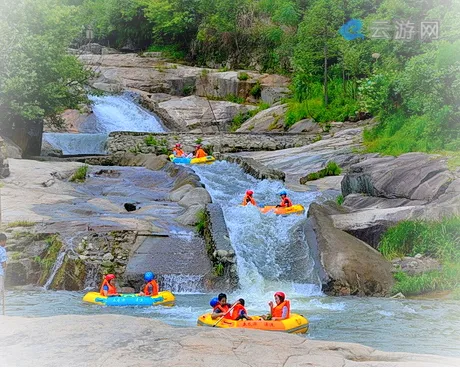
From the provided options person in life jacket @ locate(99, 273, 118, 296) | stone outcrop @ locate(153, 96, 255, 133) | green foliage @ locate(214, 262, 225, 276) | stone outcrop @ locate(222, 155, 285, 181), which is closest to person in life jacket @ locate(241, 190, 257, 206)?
stone outcrop @ locate(222, 155, 285, 181)

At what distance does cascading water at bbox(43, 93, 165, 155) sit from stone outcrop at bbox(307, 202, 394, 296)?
1731 centimetres

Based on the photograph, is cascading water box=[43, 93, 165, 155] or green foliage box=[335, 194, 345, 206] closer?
green foliage box=[335, 194, 345, 206]

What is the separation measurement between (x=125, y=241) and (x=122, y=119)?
20.6 meters

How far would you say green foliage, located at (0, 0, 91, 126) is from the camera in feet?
70.8

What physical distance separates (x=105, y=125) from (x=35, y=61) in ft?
33.2

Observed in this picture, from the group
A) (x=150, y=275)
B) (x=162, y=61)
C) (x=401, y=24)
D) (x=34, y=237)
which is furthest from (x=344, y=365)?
(x=162, y=61)

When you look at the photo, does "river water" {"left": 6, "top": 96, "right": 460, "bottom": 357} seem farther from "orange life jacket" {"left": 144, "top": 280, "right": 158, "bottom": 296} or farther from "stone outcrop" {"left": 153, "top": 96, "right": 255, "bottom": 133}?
"stone outcrop" {"left": 153, "top": 96, "right": 255, "bottom": 133}

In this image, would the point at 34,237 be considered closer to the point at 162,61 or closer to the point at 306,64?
the point at 306,64

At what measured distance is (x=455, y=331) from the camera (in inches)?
357

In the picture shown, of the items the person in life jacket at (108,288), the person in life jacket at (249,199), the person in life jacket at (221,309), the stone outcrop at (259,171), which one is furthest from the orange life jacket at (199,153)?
the person in life jacket at (221,309)

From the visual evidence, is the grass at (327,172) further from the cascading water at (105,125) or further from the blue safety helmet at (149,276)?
the cascading water at (105,125)

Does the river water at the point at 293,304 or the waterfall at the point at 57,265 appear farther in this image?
the waterfall at the point at 57,265

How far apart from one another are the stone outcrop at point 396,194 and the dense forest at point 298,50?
7.33 feet

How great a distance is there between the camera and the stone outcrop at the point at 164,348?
4.66 metres
